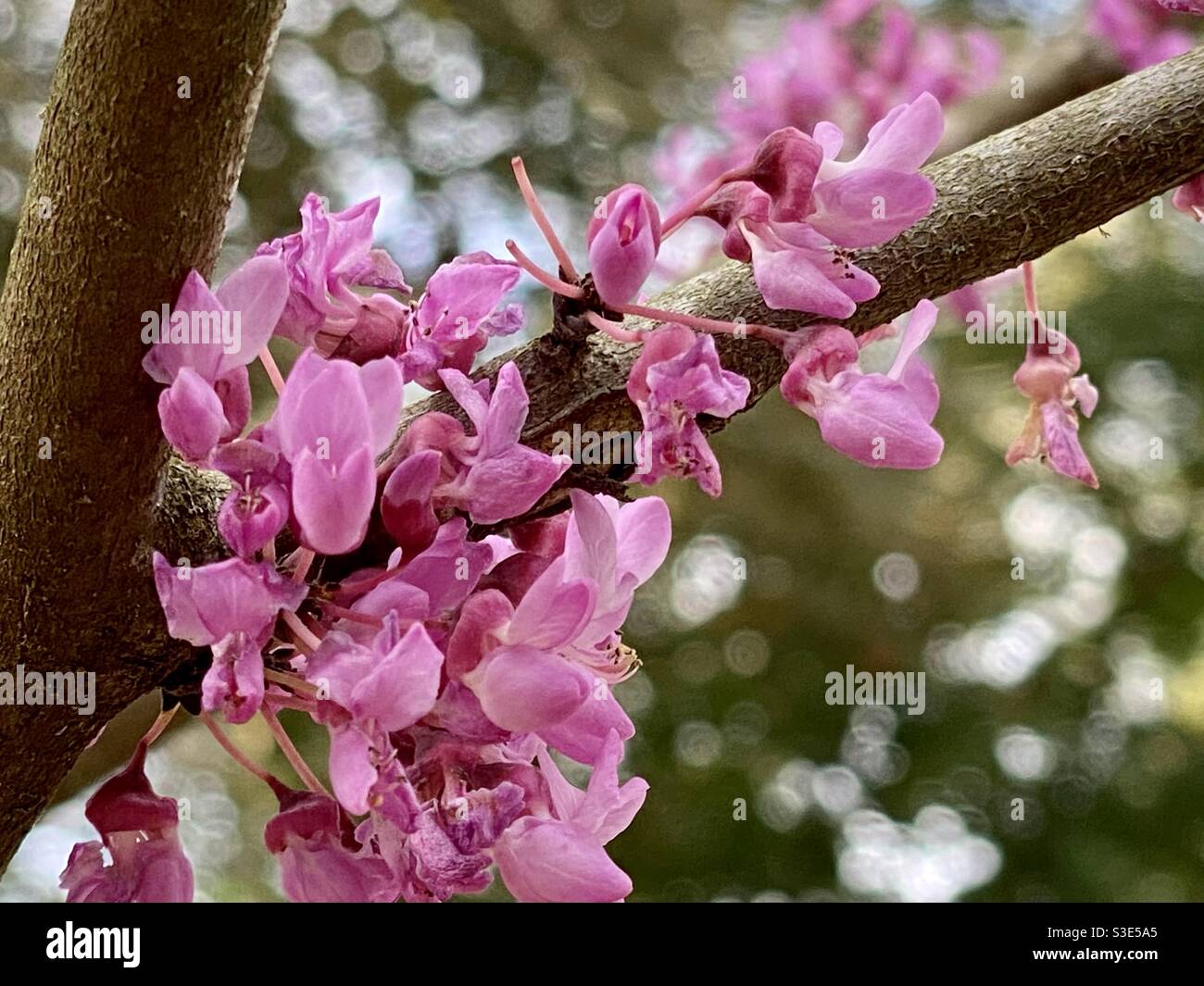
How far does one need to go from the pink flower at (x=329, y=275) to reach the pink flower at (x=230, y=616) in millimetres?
83

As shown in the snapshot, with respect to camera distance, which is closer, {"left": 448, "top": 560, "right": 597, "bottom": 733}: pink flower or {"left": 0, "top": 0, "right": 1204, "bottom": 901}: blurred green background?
{"left": 448, "top": 560, "right": 597, "bottom": 733}: pink flower

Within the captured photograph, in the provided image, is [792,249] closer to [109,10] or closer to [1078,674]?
[109,10]

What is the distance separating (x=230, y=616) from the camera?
1.16 ft

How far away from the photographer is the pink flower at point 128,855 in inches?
16.0

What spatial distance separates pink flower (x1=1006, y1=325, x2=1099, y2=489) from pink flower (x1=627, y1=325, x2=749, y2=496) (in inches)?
7.7

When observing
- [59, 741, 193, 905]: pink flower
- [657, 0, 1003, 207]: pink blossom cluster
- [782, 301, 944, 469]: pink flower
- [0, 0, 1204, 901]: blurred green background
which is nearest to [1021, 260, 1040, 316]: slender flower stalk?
[782, 301, 944, 469]: pink flower

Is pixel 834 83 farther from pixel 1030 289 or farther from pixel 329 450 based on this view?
pixel 329 450

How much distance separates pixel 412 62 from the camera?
1.60 metres

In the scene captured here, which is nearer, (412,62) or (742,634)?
(742,634)

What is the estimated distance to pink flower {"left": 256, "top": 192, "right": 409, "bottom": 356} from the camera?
15.8 inches

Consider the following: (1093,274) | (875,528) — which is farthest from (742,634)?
(1093,274)

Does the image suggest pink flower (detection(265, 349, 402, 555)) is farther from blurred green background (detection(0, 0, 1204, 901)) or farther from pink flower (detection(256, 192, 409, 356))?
blurred green background (detection(0, 0, 1204, 901))

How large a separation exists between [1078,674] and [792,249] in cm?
117

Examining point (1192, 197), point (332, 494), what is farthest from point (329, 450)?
point (1192, 197)
